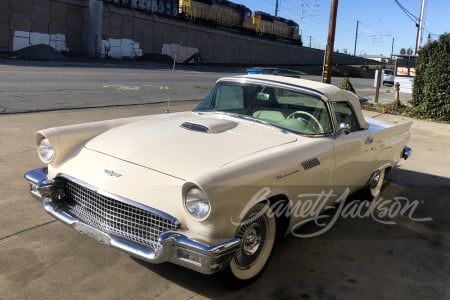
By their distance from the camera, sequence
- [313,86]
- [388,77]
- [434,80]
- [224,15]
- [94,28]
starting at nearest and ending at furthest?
[313,86] → [434,80] → [388,77] → [94,28] → [224,15]

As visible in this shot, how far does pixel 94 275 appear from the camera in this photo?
3.45 metres

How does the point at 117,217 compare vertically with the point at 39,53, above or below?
below

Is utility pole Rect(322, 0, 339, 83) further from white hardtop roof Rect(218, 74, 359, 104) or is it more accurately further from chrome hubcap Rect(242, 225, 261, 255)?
chrome hubcap Rect(242, 225, 261, 255)

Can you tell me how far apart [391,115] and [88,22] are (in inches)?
1150

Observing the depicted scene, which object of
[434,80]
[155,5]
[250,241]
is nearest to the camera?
[250,241]

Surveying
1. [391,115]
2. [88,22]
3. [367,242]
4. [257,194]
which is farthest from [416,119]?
[88,22]

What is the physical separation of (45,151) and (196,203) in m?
1.65

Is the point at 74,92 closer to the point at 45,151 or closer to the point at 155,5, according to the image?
the point at 45,151

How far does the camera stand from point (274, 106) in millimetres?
4715

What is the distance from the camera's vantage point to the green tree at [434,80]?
13.6 meters

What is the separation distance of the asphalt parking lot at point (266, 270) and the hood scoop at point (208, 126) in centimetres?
118

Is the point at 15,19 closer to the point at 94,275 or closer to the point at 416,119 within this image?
the point at 416,119

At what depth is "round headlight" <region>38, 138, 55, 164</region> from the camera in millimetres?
3862

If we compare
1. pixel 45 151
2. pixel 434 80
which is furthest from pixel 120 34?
pixel 45 151
